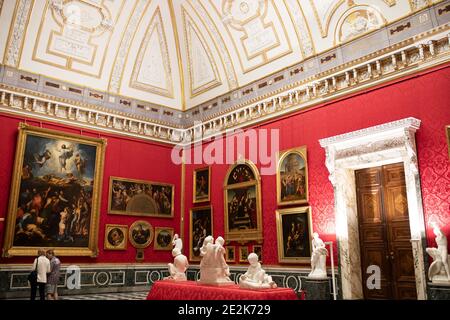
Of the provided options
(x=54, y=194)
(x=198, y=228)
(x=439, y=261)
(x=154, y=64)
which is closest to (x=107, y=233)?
(x=54, y=194)

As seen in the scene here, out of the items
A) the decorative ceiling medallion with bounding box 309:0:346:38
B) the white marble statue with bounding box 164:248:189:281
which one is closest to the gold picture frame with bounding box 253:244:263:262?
the white marble statue with bounding box 164:248:189:281

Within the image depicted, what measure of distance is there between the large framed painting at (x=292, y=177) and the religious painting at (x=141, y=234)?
206 inches

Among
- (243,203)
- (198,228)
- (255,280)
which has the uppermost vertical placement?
(243,203)

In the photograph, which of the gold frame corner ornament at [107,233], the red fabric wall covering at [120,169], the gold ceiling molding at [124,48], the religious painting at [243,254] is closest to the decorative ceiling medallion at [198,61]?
the gold ceiling molding at [124,48]

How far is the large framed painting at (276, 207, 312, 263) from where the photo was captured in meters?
11.4

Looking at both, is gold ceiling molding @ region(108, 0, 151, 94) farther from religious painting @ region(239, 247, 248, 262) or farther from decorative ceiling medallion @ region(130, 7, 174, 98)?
religious painting @ region(239, 247, 248, 262)

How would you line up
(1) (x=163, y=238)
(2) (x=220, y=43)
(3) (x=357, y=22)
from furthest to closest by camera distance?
(1) (x=163, y=238), (2) (x=220, y=43), (3) (x=357, y=22)

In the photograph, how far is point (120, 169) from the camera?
1462 centimetres

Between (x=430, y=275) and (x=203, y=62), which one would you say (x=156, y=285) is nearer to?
(x=430, y=275)

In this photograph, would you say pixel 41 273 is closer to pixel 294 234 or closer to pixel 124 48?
pixel 294 234

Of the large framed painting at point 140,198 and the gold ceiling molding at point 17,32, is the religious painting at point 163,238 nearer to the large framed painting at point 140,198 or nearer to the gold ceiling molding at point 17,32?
the large framed painting at point 140,198

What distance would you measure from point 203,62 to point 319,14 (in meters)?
5.26

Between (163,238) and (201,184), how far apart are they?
2.49m

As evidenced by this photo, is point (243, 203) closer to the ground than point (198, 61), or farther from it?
closer to the ground
